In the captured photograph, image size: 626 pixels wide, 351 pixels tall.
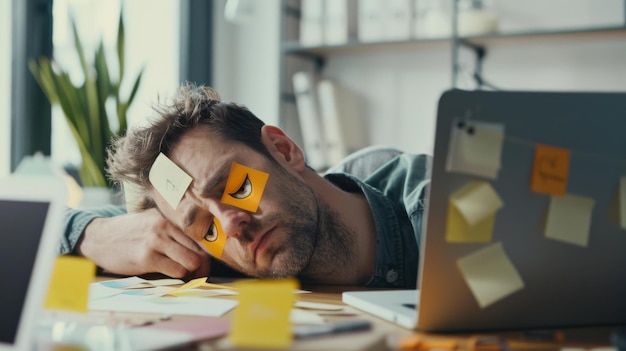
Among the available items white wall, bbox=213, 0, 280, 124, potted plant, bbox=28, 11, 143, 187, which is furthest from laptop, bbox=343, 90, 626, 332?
white wall, bbox=213, 0, 280, 124

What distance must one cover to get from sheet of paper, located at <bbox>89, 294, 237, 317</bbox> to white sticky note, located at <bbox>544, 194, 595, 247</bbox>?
1.52 ft

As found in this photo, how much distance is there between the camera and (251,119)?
1593 mm

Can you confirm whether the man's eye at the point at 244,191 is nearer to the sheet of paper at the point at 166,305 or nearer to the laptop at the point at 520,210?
the sheet of paper at the point at 166,305

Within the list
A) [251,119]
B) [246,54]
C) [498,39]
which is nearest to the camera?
[251,119]

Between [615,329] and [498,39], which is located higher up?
[498,39]

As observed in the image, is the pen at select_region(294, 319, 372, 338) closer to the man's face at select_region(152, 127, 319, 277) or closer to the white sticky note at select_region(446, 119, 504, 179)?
the white sticky note at select_region(446, 119, 504, 179)

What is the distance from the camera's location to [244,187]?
1389 mm

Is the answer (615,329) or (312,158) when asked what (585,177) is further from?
(312,158)

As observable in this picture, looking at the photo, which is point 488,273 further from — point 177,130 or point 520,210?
point 177,130

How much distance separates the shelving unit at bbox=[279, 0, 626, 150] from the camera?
111 inches


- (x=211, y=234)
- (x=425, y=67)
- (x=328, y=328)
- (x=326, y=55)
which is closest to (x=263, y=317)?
(x=328, y=328)

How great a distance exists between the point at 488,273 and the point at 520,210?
8cm

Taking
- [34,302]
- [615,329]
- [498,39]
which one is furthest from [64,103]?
[615,329]

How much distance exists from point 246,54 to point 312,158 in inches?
28.9
